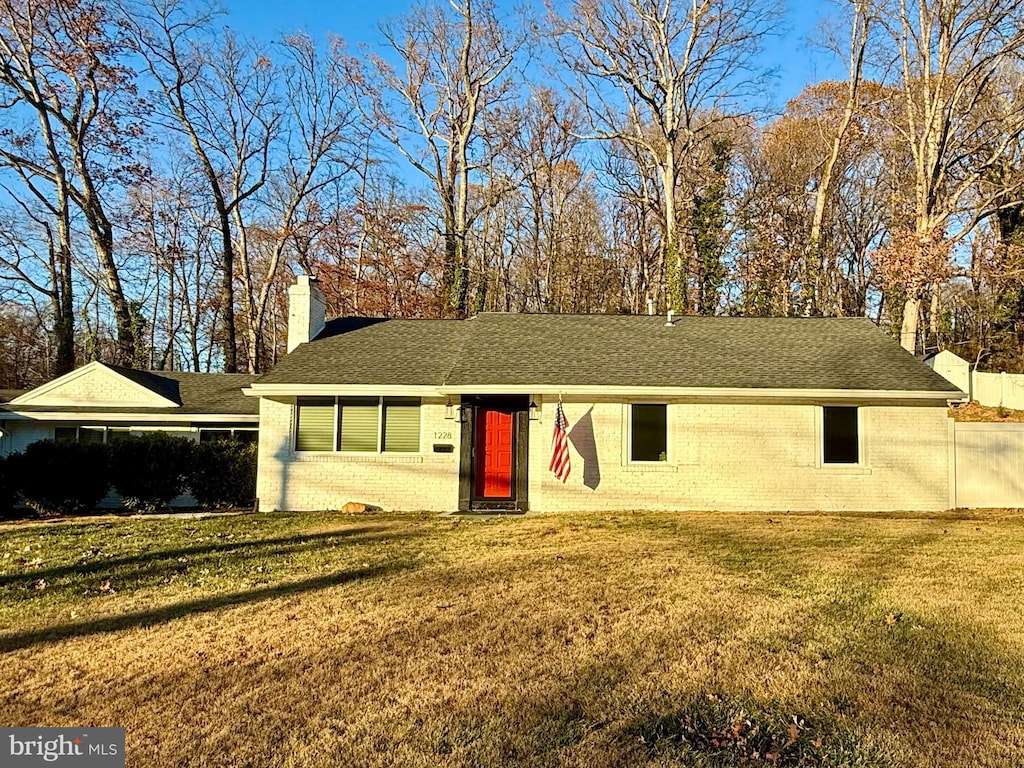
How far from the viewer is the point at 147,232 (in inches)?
1195

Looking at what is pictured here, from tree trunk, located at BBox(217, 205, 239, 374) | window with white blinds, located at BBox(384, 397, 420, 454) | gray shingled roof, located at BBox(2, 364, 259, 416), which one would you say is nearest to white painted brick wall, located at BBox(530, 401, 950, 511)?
window with white blinds, located at BBox(384, 397, 420, 454)

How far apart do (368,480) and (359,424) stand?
43.5 inches

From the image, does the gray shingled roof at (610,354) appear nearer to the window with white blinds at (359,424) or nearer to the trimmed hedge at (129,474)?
the window with white blinds at (359,424)

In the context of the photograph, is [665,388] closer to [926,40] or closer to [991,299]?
[926,40]

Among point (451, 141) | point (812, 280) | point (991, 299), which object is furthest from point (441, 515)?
point (991, 299)

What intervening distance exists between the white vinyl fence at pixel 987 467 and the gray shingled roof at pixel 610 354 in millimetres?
1387

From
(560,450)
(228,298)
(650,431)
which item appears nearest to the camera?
(560,450)

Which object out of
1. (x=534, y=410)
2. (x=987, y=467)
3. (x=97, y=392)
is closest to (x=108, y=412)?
(x=97, y=392)

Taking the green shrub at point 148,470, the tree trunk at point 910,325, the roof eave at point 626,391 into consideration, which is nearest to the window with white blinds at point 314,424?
the roof eave at point 626,391

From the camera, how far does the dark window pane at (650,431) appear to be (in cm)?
1280

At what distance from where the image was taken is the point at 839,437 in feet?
41.9

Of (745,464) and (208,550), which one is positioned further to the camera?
(745,464)

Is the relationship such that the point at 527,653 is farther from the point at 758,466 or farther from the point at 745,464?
the point at 758,466

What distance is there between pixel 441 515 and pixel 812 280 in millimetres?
17980
